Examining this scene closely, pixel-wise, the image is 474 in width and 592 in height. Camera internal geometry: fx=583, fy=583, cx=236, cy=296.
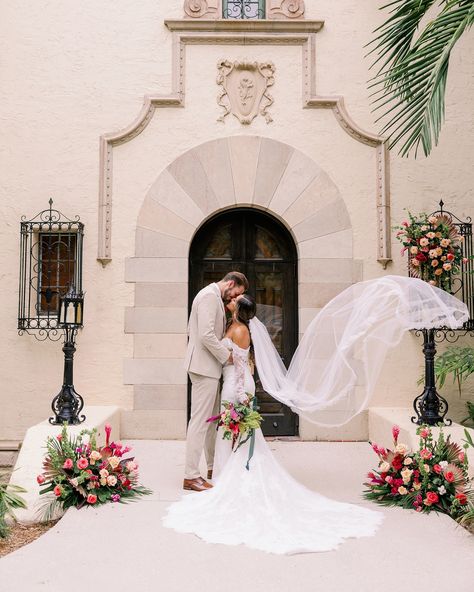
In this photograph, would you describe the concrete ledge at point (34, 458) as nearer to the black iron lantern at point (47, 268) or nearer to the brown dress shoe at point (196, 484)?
the black iron lantern at point (47, 268)

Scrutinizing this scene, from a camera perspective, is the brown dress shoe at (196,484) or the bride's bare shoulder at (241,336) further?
the bride's bare shoulder at (241,336)

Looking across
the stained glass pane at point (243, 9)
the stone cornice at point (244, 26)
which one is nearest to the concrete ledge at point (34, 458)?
the stone cornice at point (244, 26)

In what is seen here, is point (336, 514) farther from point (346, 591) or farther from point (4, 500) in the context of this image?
point (4, 500)

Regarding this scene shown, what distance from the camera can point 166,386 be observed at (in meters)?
7.49

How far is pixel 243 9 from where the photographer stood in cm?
802

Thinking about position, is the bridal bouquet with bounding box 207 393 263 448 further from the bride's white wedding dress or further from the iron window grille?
the iron window grille

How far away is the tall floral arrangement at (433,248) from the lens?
22.7ft

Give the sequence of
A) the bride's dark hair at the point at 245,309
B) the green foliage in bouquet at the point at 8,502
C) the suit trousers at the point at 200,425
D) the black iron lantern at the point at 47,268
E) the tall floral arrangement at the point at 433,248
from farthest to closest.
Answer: the black iron lantern at the point at 47,268
the tall floral arrangement at the point at 433,248
the bride's dark hair at the point at 245,309
the suit trousers at the point at 200,425
the green foliage in bouquet at the point at 8,502

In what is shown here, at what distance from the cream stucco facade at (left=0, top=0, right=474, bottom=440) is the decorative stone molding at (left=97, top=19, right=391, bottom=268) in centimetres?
2

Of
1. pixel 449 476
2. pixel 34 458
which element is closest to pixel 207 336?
pixel 34 458

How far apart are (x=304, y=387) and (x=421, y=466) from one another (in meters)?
1.16

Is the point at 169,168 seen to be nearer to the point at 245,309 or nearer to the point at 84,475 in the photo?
the point at 245,309

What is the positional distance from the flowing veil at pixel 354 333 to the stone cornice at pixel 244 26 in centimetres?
429

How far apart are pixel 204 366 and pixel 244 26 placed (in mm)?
4807
